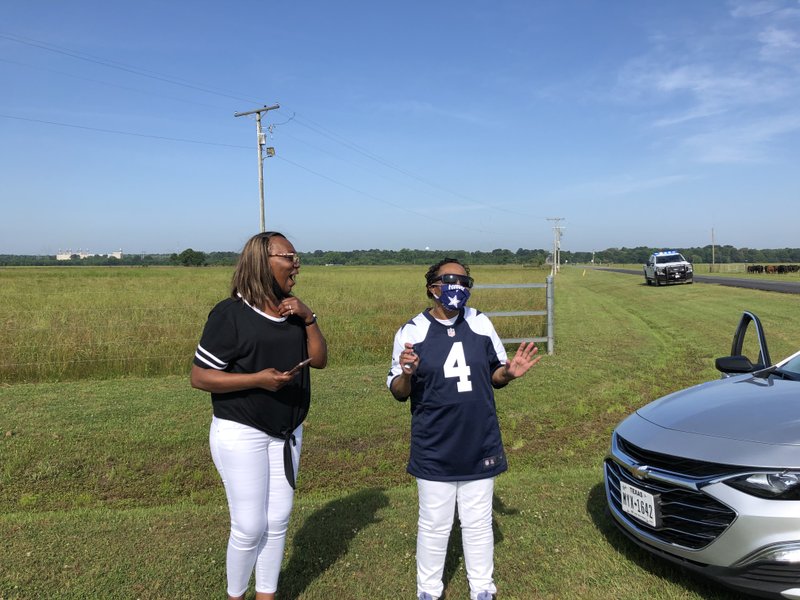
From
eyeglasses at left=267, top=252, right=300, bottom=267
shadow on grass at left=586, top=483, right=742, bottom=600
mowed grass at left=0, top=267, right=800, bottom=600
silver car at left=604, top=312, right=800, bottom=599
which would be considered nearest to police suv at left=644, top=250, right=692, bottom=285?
mowed grass at left=0, top=267, right=800, bottom=600

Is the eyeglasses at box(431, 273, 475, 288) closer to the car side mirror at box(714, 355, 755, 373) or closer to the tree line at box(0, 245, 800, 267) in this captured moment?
the car side mirror at box(714, 355, 755, 373)

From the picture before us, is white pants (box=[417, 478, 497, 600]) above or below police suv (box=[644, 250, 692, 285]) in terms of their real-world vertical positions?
below

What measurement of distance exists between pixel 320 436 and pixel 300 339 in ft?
13.0

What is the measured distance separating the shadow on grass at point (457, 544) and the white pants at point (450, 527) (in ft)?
1.47

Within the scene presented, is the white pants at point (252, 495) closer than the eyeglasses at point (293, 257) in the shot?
Yes

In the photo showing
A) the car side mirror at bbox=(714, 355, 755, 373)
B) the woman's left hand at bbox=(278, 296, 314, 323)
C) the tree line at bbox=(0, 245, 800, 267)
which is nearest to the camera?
the woman's left hand at bbox=(278, 296, 314, 323)

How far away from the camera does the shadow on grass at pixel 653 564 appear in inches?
123

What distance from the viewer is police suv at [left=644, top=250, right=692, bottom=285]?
34375 millimetres

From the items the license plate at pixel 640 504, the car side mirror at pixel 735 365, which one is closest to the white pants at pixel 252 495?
the license plate at pixel 640 504

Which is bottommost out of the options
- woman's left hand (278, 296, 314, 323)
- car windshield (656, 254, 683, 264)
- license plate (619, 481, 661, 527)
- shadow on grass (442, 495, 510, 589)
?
shadow on grass (442, 495, 510, 589)

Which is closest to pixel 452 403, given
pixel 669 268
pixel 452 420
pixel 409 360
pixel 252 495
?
pixel 452 420

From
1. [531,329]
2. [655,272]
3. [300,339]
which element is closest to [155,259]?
[655,272]

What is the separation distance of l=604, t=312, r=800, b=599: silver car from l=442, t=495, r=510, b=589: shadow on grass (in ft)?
2.64

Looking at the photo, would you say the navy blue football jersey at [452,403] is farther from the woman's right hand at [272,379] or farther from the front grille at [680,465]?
the front grille at [680,465]
